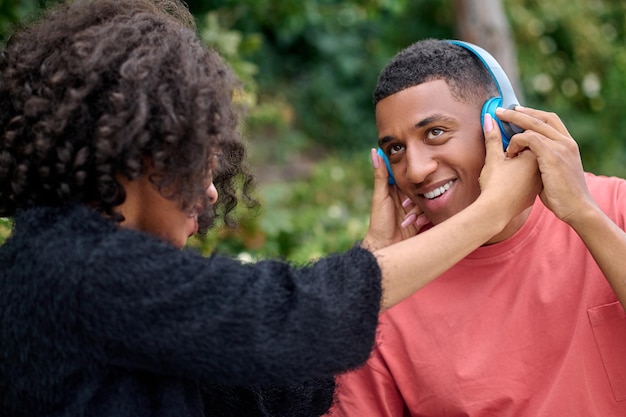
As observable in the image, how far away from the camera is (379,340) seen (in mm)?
2561

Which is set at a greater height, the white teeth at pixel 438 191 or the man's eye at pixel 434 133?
the man's eye at pixel 434 133

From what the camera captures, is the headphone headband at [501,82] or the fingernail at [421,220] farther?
the fingernail at [421,220]

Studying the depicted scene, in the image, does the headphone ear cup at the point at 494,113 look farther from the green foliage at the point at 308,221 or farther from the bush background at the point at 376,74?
the bush background at the point at 376,74

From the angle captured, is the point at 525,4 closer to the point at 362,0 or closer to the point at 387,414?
the point at 362,0

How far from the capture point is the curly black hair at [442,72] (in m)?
2.46

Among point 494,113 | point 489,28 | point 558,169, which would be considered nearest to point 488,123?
point 494,113

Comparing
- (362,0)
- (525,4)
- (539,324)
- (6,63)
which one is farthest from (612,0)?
(6,63)

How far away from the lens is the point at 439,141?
2436 millimetres

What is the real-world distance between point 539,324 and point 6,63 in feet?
5.67

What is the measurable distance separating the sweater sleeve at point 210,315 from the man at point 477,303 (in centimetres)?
69

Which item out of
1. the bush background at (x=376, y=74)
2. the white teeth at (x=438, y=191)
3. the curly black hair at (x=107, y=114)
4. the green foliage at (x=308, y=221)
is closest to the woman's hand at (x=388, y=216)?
the white teeth at (x=438, y=191)

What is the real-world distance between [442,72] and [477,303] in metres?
0.75

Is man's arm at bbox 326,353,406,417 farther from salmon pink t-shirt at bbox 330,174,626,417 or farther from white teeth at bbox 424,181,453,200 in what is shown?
white teeth at bbox 424,181,453,200

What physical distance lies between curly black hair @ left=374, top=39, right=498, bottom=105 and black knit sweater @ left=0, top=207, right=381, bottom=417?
2.65ft
